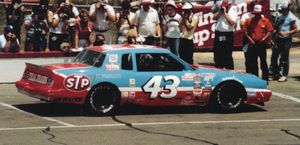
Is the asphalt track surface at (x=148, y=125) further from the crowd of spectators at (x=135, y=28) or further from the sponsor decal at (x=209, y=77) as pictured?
the crowd of spectators at (x=135, y=28)

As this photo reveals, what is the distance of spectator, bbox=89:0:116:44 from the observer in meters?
18.0

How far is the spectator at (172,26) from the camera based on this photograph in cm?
1822

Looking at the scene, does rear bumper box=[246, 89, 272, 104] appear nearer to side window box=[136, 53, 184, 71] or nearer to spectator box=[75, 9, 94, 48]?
side window box=[136, 53, 184, 71]

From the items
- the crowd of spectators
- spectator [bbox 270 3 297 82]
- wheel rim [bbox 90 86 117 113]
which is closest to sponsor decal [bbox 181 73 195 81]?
wheel rim [bbox 90 86 117 113]

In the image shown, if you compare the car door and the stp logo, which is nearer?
the stp logo

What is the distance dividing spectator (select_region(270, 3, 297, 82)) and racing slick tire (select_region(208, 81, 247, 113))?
15.9 feet

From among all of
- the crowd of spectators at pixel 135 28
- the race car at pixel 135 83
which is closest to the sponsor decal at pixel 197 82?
the race car at pixel 135 83

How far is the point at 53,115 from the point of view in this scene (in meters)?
13.6

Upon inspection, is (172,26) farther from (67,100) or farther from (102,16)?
(67,100)

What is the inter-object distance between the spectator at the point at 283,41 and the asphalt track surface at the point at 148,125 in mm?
3051

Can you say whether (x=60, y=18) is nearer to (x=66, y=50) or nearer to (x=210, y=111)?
(x=66, y=50)

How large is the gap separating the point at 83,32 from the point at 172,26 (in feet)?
7.11

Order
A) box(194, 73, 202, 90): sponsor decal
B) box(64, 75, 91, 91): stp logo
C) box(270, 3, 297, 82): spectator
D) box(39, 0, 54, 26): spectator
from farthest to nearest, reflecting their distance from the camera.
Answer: box(270, 3, 297, 82): spectator
box(39, 0, 54, 26): spectator
box(194, 73, 202, 90): sponsor decal
box(64, 75, 91, 91): stp logo

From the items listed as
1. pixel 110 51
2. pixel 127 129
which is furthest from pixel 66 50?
pixel 127 129
